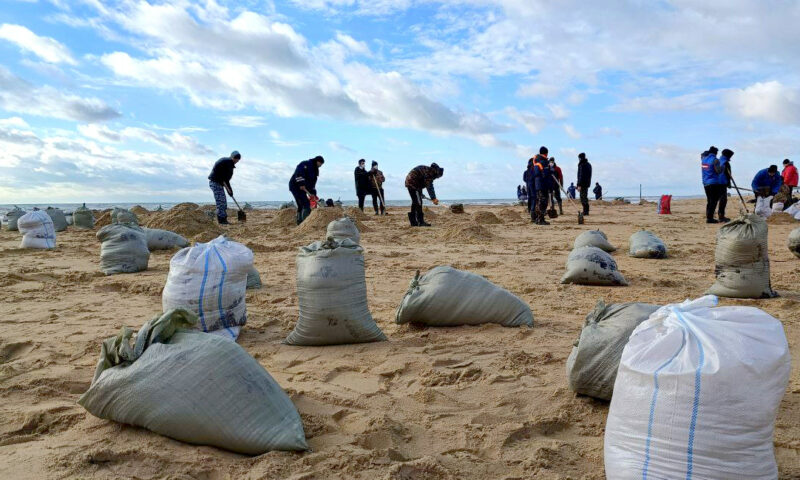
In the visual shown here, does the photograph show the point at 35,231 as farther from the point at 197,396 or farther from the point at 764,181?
the point at 764,181

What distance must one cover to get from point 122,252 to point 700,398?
599cm

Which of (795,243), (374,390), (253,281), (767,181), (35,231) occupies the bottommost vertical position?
(374,390)

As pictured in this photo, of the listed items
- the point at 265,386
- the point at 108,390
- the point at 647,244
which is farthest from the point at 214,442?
the point at 647,244

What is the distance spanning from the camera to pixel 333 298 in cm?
326

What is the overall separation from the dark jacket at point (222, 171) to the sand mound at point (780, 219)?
10970 millimetres

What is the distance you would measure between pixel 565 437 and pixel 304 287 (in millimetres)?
1731

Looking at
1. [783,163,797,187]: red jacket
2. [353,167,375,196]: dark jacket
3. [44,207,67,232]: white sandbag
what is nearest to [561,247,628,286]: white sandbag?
[353,167,375,196]: dark jacket

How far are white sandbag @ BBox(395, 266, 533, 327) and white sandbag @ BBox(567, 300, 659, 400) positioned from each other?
3.82 feet

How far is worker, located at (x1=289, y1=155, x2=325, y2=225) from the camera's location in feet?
36.6

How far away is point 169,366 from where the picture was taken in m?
2.06

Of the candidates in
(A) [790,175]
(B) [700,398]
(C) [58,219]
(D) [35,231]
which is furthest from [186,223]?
(A) [790,175]

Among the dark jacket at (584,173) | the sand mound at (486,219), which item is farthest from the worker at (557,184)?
the sand mound at (486,219)

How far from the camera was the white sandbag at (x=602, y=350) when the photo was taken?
7.61 feet

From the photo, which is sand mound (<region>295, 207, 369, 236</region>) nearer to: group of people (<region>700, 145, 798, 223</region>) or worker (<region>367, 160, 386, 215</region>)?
worker (<region>367, 160, 386, 215</region>)
